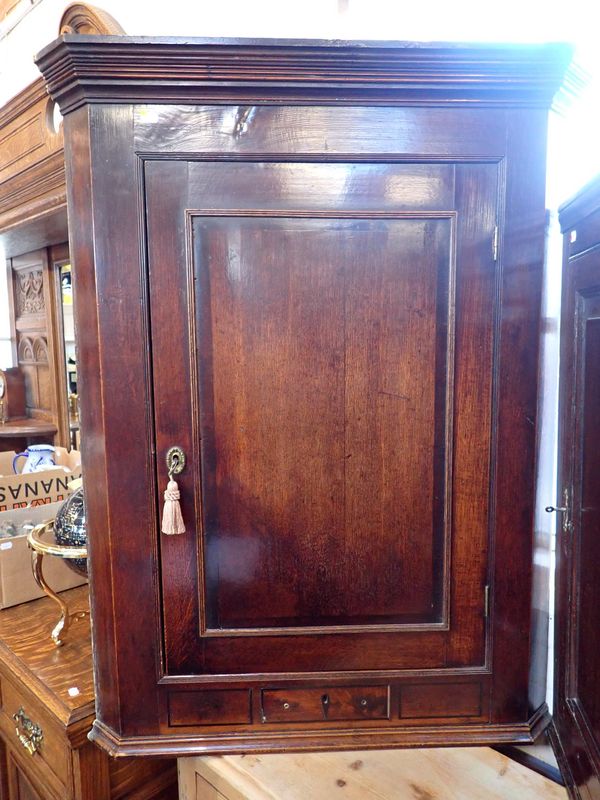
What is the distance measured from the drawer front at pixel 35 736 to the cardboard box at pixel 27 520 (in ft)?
0.76

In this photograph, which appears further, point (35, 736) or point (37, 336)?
point (37, 336)

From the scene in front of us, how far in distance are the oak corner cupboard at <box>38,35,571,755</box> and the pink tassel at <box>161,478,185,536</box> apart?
2 cm

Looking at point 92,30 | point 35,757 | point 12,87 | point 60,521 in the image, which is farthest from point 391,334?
point 12,87

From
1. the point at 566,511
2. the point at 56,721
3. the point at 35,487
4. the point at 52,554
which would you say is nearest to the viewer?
the point at 566,511

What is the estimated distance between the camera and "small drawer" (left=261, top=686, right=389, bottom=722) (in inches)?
36.2

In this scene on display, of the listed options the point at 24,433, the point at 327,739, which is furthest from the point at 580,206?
the point at 24,433

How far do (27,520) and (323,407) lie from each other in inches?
44.1

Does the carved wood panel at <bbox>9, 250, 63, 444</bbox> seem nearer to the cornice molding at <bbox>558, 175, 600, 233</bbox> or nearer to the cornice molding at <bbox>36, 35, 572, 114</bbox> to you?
the cornice molding at <bbox>36, 35, 572, 114</bbox>

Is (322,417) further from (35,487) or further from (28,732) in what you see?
(35,487)

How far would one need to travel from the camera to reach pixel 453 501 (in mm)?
893

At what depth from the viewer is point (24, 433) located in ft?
6.97

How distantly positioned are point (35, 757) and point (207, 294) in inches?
46.2

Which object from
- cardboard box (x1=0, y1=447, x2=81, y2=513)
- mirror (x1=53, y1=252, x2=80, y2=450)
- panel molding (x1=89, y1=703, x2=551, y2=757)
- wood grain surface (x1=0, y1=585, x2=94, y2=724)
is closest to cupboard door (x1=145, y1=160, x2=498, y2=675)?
panel molding (x1=89, y1=703, x2=551, y2=757)

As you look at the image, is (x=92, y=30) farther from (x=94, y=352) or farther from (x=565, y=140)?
(x=565, y=140)
